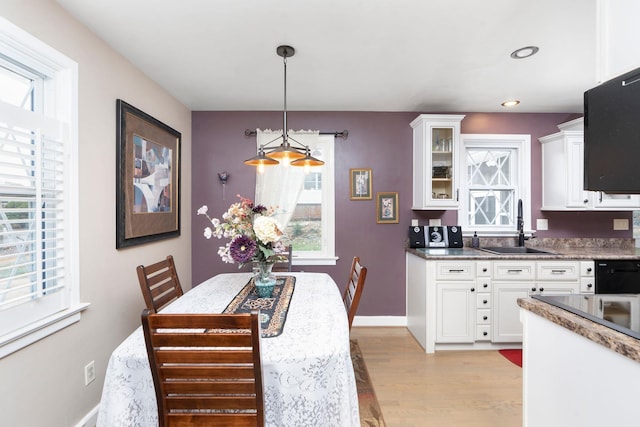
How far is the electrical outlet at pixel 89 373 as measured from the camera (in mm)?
1871

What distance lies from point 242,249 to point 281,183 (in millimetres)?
1718

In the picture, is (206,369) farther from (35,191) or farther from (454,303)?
(454,303)

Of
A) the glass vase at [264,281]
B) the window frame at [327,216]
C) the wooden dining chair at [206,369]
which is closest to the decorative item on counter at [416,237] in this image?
the window frame at [327,216]

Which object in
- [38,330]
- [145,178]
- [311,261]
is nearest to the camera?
[38,330]

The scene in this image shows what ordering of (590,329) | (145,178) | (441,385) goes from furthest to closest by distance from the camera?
1. (145,178)
2. (441,385)
3. (590,329)

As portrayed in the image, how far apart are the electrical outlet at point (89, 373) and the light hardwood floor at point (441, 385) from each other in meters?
1.89

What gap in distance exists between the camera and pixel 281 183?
340cm

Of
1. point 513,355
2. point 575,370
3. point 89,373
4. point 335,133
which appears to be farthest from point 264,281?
point 513,355

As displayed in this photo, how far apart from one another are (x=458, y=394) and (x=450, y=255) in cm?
114

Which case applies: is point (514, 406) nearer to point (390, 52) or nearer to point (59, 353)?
point (390, 52)

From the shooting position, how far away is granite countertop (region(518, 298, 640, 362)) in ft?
2.84

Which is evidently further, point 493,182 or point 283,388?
point 493,182

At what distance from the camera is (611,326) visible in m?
0.99

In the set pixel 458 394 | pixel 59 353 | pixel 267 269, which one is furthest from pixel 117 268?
pixel 458 394
